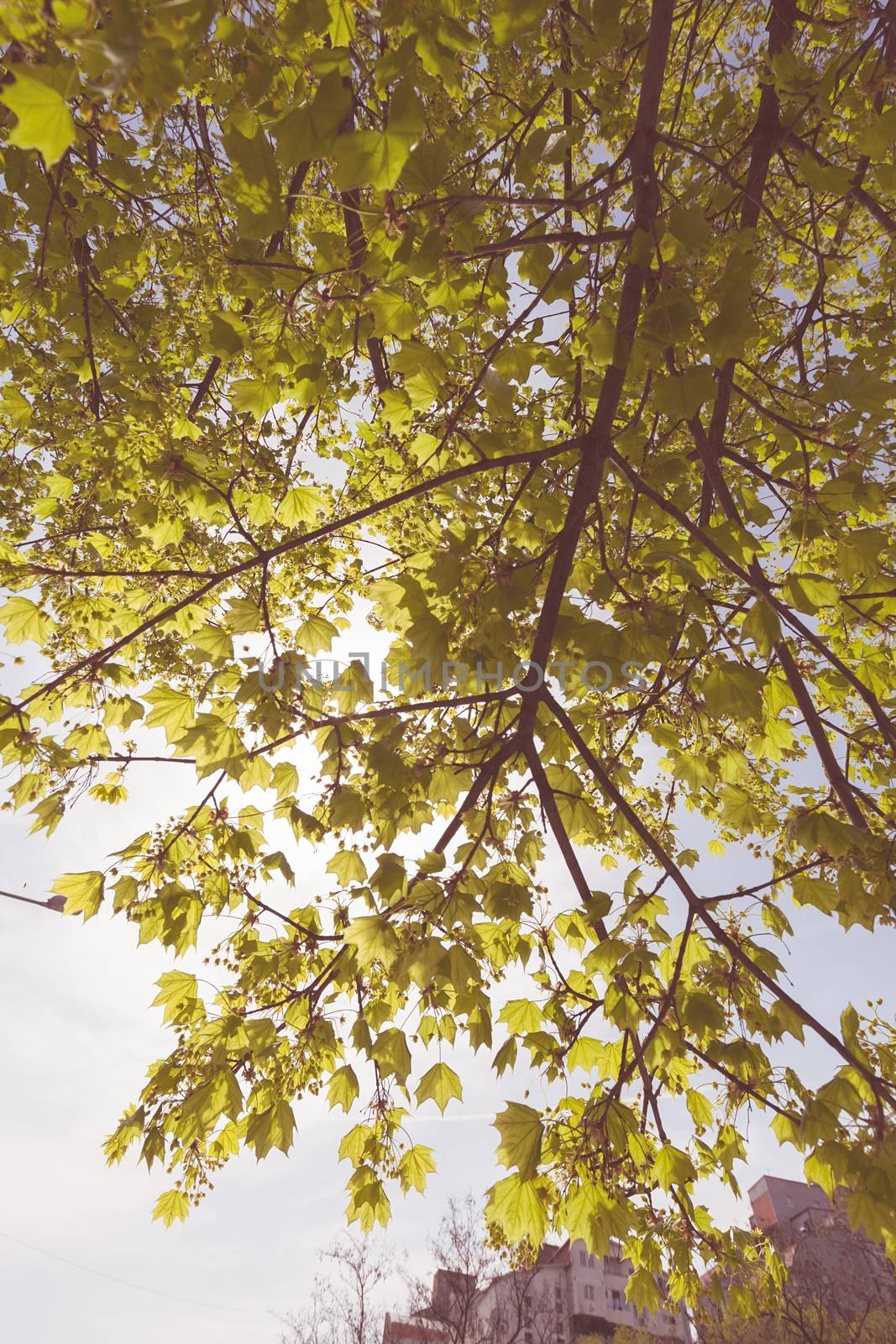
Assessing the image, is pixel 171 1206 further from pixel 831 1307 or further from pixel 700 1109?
pixel 831 1307

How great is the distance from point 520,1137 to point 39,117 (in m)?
2.81

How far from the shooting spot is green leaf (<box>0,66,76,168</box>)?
105 cm

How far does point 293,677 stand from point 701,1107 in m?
2.47

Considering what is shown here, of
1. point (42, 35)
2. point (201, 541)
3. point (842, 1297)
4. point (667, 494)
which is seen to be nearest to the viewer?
point (42, 35)

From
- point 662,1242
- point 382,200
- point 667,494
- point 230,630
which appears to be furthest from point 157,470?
point 662,1242

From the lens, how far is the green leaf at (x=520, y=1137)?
2197 millimetres

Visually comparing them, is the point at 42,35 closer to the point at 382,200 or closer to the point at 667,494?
the point at 382,200

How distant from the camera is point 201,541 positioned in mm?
4691

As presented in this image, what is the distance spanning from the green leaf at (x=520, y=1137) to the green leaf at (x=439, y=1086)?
0.39m

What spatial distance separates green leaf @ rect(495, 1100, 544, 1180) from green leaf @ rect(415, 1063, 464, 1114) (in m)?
0.39

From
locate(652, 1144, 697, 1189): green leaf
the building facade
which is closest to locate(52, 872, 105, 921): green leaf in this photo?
locate(652, 1144, 697, 1189): green leaf

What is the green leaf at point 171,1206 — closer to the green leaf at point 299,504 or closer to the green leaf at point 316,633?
the green leaf at point 316,633

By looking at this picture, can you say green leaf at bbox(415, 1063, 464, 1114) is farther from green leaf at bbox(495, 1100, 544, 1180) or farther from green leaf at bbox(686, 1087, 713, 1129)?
green leaf at bbox(686, 1087, 713, 1129)

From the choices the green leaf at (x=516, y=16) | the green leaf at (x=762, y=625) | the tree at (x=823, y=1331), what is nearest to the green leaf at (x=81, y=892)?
the green leaf at (x=762, y=625)
